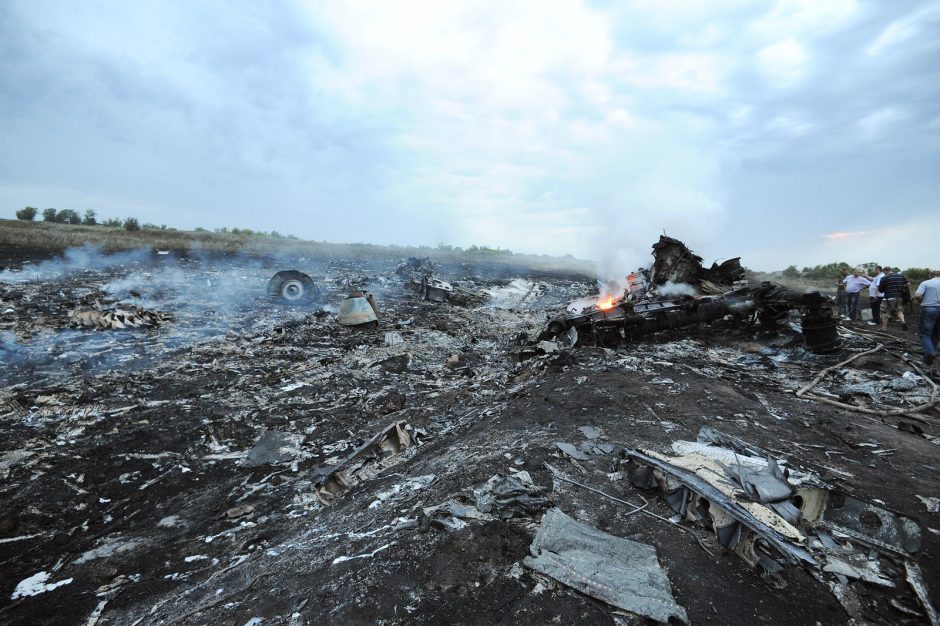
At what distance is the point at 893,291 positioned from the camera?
9.17 m

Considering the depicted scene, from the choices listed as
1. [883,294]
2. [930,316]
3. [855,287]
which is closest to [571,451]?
[930,316]

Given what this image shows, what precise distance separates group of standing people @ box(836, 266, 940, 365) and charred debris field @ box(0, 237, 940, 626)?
0.57 metres

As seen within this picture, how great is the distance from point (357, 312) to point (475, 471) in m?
7.71

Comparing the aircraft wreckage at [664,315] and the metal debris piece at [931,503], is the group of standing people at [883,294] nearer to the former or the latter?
the aircraft wreckage at [664,315]

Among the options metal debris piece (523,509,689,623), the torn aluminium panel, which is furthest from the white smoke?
metal debris piece (523,509,689,623)

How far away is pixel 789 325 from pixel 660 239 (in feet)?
11.0

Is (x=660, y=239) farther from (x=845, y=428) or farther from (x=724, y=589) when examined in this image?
(x=724, y=589)

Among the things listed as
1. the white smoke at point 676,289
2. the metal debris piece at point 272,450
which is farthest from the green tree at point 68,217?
the white smoke at point 676,289

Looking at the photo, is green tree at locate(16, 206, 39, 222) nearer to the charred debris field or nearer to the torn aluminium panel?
the charred debris field

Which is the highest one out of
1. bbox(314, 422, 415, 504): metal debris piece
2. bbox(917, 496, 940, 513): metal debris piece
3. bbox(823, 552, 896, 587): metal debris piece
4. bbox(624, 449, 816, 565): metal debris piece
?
bbox(624, 449, 816, 565): metal debris piece

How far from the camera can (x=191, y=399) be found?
244 inches

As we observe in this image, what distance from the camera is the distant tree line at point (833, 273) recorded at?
15945 mm

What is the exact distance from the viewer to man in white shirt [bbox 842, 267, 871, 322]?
34.2ft

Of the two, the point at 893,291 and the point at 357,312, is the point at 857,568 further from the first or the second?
the point at 893,291
